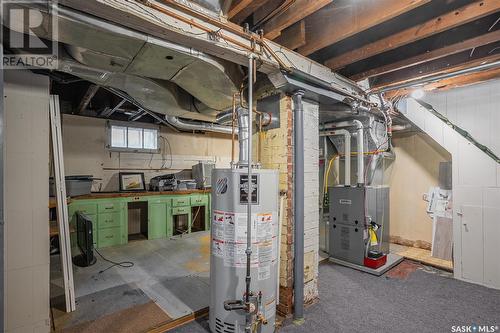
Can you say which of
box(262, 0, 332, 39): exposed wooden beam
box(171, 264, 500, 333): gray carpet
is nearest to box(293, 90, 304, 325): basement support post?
box(171, 264, 500, 333): gray carpet

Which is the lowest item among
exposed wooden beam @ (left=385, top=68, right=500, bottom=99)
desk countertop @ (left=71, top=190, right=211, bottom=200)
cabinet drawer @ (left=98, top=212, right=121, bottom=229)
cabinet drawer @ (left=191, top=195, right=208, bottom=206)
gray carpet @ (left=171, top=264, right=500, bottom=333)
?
gray carpet @ (left=171, top=264, right=500, bottom=333)

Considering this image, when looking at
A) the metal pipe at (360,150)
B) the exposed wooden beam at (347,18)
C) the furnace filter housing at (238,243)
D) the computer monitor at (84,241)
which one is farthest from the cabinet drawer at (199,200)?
the exposed wooden beam at (347,18)

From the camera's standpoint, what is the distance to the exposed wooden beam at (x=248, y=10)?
1.64m

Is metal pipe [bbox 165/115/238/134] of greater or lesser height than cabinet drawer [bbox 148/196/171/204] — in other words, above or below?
above

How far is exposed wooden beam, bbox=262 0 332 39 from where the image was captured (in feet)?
5.17

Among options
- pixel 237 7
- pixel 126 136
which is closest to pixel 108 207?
pixel 126 136

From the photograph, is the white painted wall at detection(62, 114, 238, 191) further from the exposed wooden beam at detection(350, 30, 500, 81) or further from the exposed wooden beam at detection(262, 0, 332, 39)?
the exposed wooden beam at detection(262, 0, 332, 39)

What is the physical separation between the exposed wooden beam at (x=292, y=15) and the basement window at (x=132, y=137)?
12.3ft

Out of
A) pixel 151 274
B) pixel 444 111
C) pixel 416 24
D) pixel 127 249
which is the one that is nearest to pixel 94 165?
pixel 127 249

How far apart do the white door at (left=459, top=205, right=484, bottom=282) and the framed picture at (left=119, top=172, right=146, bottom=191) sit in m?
4.87

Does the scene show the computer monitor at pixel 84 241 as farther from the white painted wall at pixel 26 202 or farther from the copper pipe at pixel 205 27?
the copper pipe at pixel 205 27

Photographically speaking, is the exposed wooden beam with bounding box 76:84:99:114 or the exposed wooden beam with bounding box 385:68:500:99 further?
the exposed wooden beam with bounding box 76:84:99:114

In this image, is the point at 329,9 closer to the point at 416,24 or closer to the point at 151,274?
the point at 416,24

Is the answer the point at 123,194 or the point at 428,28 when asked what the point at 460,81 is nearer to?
the point at 428,28
